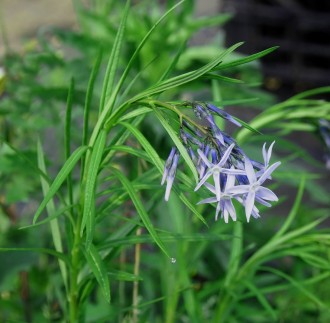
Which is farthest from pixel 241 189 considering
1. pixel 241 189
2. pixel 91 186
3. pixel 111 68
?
pixel 111 68

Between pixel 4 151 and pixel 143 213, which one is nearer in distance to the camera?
pixel 143 213

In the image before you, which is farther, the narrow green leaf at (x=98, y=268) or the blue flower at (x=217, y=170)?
the narrow green leaf at (x=98, y=268)

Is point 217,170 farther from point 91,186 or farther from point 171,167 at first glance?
point 91,186

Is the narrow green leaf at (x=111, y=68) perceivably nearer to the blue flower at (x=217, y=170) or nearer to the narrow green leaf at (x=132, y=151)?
the narrow green leaf at (x=132, y=151)

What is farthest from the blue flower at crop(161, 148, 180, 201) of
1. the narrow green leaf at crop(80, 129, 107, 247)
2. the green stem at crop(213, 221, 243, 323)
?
the green stem at crop(213, 221, 243, 323)

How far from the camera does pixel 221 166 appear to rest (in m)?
0.95

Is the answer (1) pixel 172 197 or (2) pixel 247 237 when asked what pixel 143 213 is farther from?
(2) pixel 247 237

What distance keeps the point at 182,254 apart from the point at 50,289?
1.99ft

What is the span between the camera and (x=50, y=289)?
6.82 feet

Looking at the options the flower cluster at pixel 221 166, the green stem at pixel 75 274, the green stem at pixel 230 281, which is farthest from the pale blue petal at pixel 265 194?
the green stem at pixel 230 281

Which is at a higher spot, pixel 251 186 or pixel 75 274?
pixel 251 186

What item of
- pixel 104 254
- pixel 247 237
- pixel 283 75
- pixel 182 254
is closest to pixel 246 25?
pixel 283 75

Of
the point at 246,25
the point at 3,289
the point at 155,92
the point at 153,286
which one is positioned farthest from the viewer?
the point at 246,25

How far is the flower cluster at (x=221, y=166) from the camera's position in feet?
3.11
